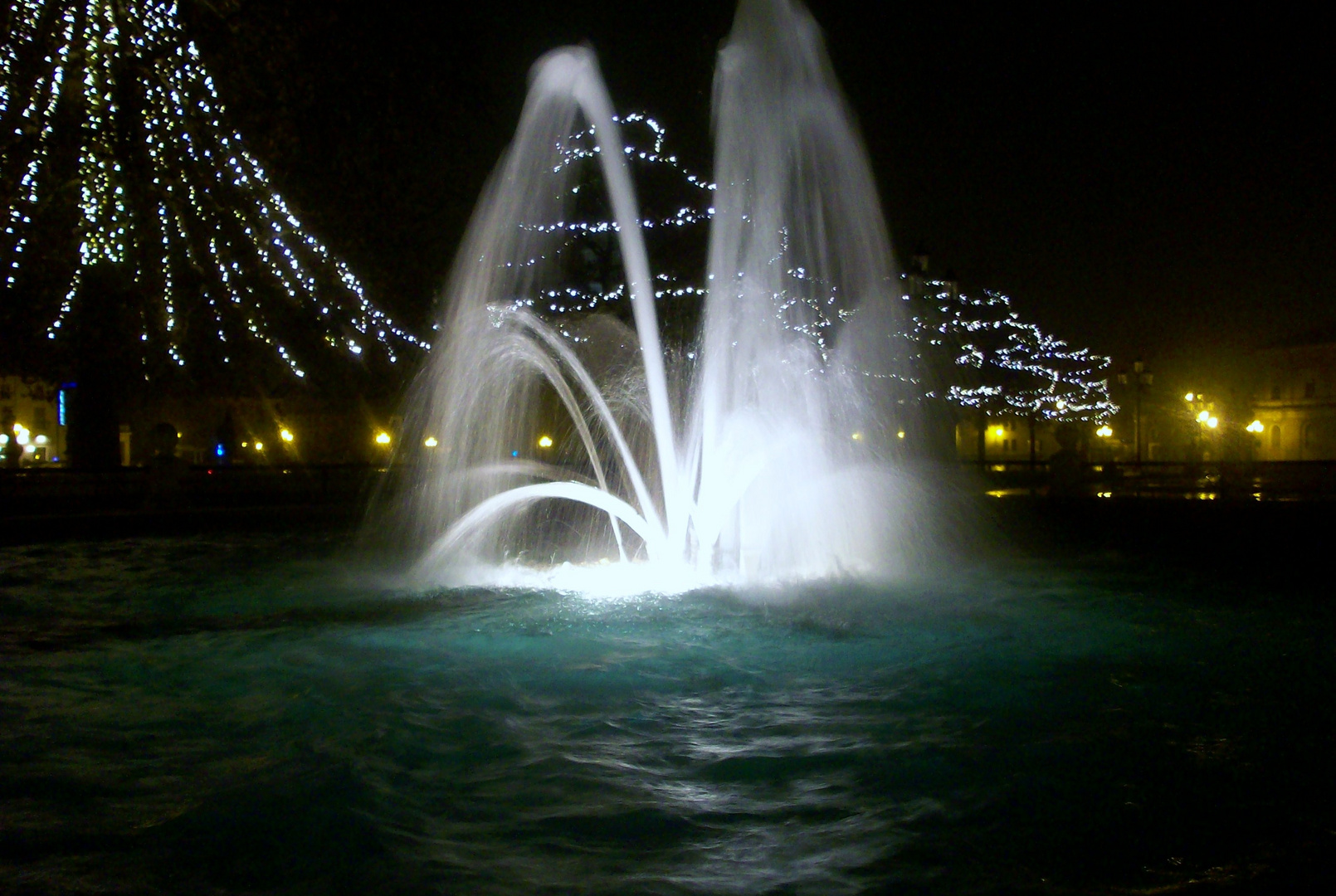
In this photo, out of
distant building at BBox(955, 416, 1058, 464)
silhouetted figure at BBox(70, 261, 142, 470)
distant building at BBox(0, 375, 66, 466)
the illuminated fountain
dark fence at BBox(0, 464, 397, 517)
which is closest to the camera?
the illuminated fountain

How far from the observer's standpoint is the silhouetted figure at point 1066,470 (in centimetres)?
1762

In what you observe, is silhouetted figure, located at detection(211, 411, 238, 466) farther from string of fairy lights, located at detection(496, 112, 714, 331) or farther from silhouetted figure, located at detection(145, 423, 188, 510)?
silhouetted figure, located at detection(145, 423, 188, 510)

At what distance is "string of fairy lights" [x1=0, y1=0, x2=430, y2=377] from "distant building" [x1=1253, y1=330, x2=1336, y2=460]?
68.8 m

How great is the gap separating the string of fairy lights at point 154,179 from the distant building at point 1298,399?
2709 inches

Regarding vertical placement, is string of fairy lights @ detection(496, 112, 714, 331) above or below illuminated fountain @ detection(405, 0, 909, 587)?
above

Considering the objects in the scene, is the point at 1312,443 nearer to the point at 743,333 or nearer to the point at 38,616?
the point at 743,333

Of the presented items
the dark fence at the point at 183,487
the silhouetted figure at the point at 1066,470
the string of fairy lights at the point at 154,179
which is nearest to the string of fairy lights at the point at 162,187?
the string of fairy lights at the point at 154,179

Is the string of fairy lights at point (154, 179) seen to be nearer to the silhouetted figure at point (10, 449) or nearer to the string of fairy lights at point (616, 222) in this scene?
the string of fairy lights at point (616, 222)

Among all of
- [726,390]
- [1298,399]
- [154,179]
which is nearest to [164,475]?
[154,179]

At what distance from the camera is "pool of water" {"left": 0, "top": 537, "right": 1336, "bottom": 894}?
4402mm

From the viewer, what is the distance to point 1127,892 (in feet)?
13.3

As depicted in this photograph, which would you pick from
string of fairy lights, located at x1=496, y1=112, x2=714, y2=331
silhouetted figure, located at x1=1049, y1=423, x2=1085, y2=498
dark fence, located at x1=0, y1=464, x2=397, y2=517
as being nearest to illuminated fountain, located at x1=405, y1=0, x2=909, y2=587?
silhouetted figure, located at x1=1049, y1=423, x2=1085, y2=498

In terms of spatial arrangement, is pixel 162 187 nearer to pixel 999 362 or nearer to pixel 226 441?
pixel 226 441

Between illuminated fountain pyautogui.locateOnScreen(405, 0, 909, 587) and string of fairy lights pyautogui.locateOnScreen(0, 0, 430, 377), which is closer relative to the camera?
string of fairy lights pyautogui.locateOnScreen(0, 0, 430, 377)
